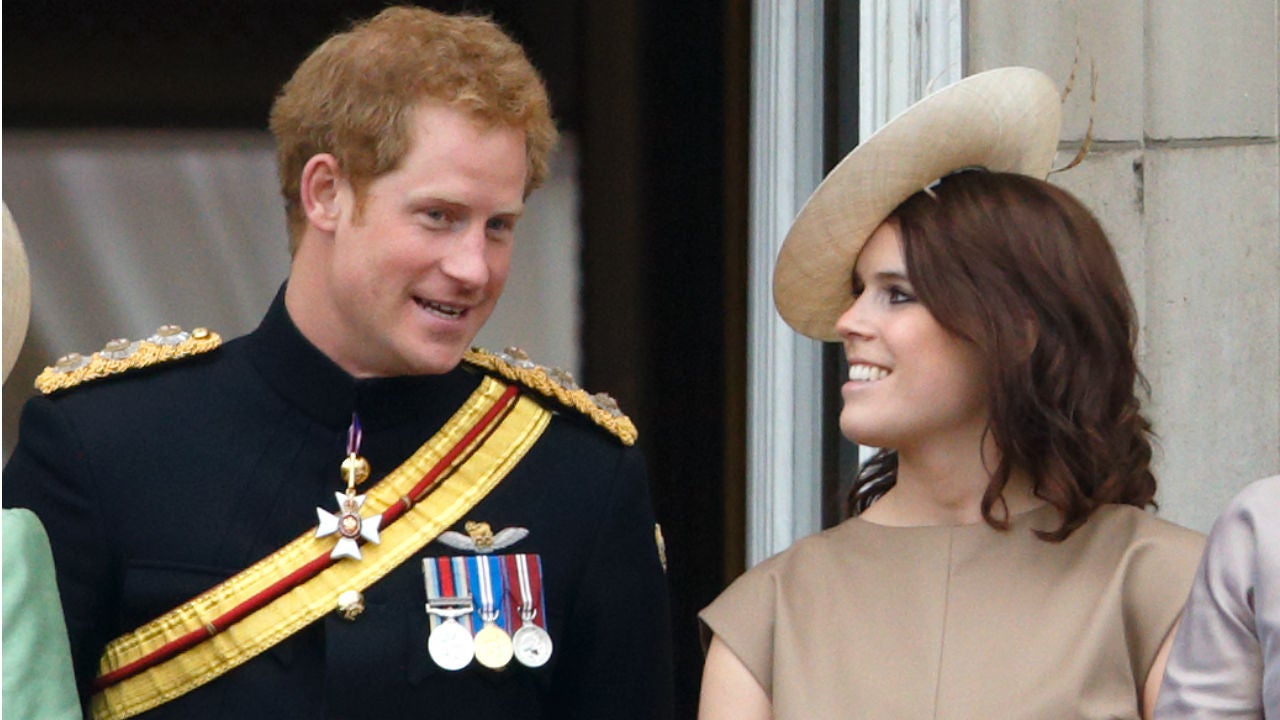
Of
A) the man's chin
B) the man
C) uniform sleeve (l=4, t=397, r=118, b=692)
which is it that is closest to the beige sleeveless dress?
the man

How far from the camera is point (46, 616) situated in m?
2.37

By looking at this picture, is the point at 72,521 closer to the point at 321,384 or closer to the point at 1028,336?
the point at 321,384

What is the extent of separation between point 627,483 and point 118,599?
0.70 metres

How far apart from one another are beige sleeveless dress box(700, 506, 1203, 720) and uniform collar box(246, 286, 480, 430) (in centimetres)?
50

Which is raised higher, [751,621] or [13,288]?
[13,288]

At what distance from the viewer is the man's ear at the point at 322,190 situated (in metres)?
2.81

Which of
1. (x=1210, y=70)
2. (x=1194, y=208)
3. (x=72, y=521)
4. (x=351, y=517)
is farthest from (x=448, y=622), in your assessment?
(x=1210, y=70)

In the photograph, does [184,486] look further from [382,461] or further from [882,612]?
[882,612]

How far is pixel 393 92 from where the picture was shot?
9.12 ft

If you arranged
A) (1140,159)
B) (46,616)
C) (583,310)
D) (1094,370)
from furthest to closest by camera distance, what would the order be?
(583,310) → (1140,159) → (1094,370) → (46,616)

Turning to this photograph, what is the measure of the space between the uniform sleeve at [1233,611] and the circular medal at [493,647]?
89 centimetres

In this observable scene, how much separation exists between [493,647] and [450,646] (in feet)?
0.18

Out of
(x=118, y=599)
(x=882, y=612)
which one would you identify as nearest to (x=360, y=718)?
(x=118, y=599)

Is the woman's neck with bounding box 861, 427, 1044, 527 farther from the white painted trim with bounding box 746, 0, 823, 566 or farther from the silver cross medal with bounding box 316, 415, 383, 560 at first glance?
the white painted trim with bounding box 746, 0, 823, 566
